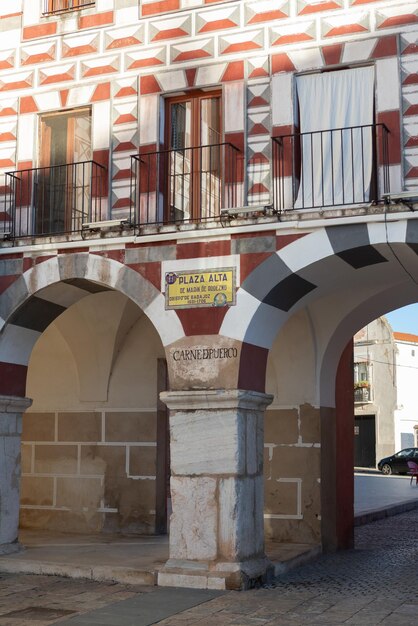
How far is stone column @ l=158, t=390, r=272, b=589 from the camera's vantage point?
376 inches

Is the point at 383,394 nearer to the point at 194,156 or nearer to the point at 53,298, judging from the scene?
the point at 53,298

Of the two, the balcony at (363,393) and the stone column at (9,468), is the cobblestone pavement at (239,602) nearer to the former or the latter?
the stone column at (9,468)

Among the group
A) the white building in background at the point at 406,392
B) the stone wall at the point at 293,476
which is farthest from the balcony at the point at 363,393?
the stone wall at the point at 293,476

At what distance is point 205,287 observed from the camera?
1034cm

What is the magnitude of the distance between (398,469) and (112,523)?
2333cm

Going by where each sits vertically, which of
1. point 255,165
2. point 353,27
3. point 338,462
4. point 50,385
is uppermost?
point 353,27

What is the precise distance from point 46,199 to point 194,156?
214 cm

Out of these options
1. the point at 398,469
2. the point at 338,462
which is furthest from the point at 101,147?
the point at 398,469

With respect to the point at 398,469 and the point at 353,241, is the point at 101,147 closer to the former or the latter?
the point at 353,241

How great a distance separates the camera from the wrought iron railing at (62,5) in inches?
474

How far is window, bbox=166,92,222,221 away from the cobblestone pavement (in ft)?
14.4

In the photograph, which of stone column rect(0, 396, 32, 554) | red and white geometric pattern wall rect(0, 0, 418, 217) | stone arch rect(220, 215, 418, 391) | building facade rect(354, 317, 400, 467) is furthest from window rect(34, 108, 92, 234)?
building facade rect(354, 317, 400, 467)

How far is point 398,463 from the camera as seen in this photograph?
3491cm

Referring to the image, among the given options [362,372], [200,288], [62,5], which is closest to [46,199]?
[62,5]
